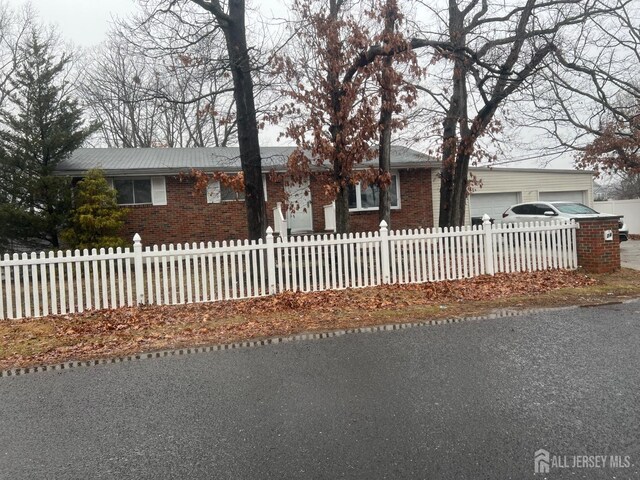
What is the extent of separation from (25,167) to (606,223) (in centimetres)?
1614

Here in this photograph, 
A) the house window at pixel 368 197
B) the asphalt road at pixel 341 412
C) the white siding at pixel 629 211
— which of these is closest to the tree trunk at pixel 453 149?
the house window at pixel 368 197

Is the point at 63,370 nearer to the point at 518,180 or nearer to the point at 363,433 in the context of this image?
the point at 363,433

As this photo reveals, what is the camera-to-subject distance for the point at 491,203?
2261cm

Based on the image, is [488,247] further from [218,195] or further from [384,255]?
[218,195]

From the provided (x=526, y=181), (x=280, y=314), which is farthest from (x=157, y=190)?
(x=526, y=181)

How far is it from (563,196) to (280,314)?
66.7ft

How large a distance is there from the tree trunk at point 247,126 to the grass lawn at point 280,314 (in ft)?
8.61

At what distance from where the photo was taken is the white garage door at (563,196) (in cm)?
2333

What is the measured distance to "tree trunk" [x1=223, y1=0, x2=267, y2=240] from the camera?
11.0m

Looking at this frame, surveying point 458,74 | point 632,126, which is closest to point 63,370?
point 458,74

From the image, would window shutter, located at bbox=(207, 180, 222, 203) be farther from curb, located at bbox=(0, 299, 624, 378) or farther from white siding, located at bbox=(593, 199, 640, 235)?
white siding, located at bbox=(593, 199, 640, 235)

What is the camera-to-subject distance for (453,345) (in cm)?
577

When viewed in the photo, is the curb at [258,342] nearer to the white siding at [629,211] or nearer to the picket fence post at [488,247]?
the picket fence post at [488,247]

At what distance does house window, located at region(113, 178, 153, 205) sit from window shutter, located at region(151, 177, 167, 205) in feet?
0.50
